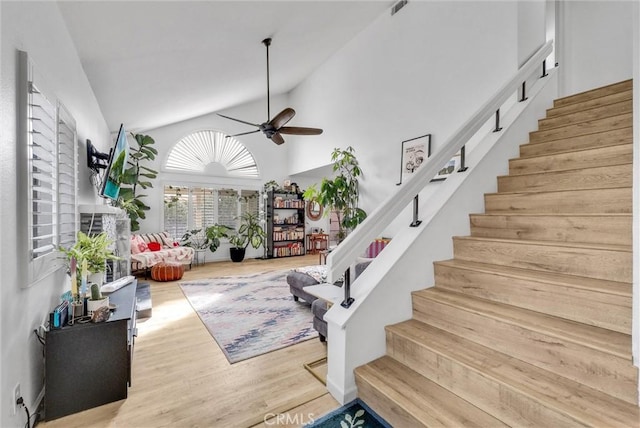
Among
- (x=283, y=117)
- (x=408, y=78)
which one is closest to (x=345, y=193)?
(x=283, y=117)

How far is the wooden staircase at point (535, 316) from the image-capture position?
1.13m

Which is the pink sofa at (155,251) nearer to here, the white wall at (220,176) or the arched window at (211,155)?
the white wall at (220,176)

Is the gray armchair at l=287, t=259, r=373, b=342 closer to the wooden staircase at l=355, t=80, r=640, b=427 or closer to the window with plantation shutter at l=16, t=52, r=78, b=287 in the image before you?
the wooden staircase at l=355, t=80, r=640, b=427

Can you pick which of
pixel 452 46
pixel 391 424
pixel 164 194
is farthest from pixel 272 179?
pixel 391 424

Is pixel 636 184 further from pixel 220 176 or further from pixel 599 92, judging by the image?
pixel 220 176

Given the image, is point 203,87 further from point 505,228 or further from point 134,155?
point 505,228

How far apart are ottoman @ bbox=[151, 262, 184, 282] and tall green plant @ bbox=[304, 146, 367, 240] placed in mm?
2708

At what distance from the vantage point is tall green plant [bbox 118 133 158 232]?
540cm

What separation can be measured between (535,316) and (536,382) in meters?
0.35

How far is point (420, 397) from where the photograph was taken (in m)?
1.38

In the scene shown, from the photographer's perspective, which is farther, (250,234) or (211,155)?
(250,234)

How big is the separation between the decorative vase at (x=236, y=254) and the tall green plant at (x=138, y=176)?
206cm

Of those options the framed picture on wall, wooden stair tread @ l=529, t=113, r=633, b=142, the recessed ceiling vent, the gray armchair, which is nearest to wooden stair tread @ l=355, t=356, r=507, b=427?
the gray armchair

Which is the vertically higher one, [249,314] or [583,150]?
[583,150]
